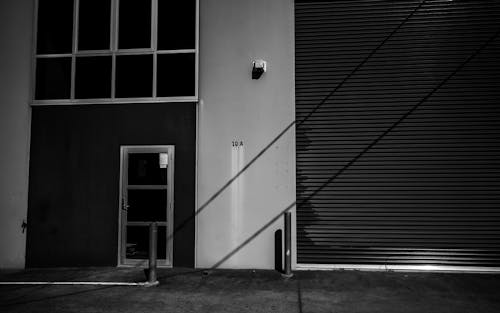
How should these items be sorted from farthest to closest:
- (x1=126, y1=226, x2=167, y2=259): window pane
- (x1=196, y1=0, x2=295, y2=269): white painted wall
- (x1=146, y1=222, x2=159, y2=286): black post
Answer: (x1=126, y1=226, x2=167, y2=259): window pane < (x1=196, y1=0, x2=295, y2=269): white painted wall < (x1=146, y1=222, x2=159, y2=286): black post

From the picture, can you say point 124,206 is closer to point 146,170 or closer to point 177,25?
point 146,170

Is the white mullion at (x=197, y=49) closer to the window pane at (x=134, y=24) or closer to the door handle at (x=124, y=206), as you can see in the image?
the window pane at (x=134, y=24)

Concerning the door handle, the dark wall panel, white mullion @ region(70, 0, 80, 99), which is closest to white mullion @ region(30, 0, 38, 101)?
the dark wall panel

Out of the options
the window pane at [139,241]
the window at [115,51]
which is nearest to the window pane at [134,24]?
the window at [115,51]

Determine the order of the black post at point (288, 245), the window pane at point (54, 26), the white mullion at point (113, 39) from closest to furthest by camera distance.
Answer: the black post at point (288, 245), the white mullion at point (113, 39), the window pane at point (54, 26)

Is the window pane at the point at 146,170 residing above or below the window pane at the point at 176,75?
below

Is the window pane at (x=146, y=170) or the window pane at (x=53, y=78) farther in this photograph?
the window pane at (x=53, y=78)

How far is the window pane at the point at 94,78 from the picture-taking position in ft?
26.7

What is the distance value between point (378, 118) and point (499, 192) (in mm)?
2693

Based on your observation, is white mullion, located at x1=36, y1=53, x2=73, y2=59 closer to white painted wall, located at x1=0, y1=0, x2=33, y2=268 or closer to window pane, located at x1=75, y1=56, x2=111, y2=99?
white painted wall, located at x1=0, y1=0, x2=33, y2=268

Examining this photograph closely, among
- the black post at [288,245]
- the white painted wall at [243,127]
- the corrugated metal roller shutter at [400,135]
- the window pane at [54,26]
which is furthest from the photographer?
the window pane at [54,26]

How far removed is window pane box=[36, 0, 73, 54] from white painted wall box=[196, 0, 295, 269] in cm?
301

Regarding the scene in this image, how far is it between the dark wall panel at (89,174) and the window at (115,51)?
36 cm

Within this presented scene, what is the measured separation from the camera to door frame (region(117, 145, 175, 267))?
25.1 feet
